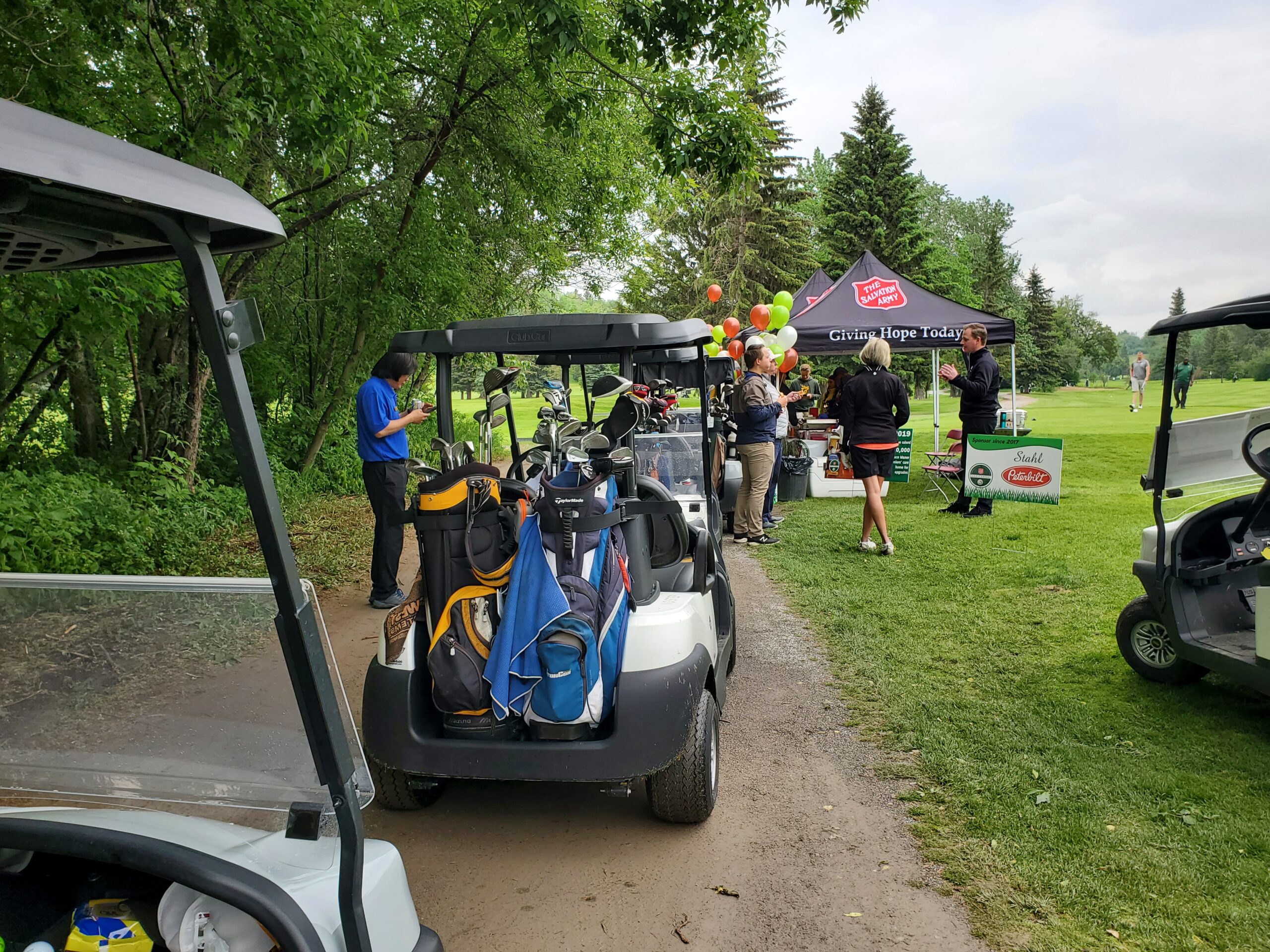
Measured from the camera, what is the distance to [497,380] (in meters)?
3.75

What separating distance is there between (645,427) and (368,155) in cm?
528

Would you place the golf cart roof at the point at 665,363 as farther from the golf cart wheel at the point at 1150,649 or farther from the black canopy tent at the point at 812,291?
the black canopy tent at the point at 812,291

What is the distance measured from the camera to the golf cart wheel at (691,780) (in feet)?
10.4

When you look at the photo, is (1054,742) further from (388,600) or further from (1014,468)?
(1014,468)

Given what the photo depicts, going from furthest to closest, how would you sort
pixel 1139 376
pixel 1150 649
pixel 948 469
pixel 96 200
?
pixel 1139 376, pixel 948 469, pixel 1150 649, pixel 96 200

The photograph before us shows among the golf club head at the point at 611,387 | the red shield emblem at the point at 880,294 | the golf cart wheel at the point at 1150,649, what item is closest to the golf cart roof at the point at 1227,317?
the golf cart wheel at the point at 1150,649

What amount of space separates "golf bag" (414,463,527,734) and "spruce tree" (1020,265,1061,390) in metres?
60.1

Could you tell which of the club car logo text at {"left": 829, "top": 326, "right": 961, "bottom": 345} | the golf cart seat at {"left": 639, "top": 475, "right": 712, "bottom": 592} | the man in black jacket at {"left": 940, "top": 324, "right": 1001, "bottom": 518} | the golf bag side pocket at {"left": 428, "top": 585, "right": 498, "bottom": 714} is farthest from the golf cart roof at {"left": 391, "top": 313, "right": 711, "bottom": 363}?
the club car logo text at {"left": 829, "top": 326, "right": 961, "bottom": 345}

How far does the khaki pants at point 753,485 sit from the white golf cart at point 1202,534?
444 centimetres

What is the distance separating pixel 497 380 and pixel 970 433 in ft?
26.0

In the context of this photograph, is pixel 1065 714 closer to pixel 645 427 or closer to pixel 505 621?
pixel 505 621

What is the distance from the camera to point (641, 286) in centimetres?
1805

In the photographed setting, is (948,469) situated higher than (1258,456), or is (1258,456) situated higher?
(1258,456)

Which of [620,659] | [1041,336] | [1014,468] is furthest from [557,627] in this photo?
[1041,336]
